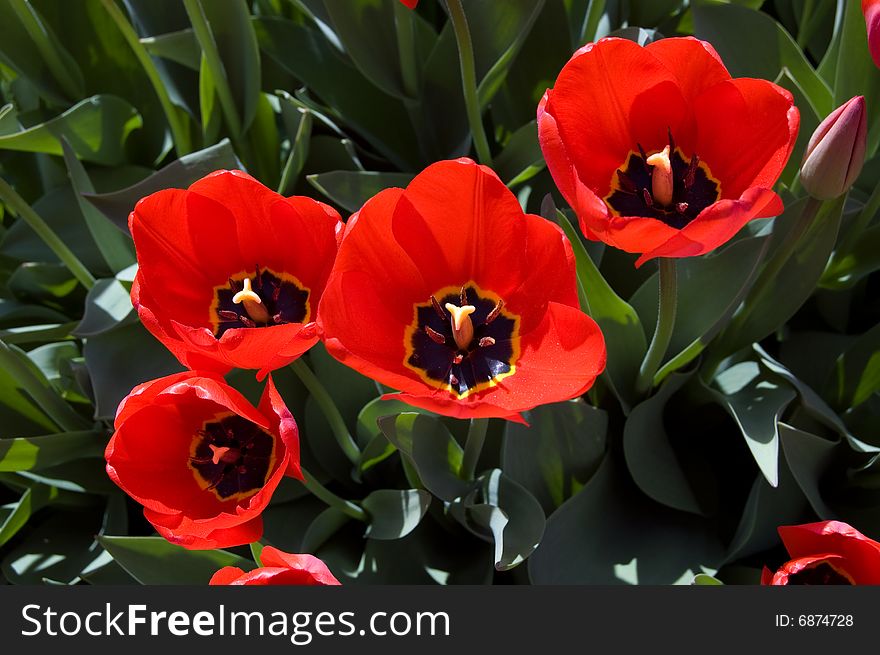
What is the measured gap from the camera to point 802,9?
4.28 feet

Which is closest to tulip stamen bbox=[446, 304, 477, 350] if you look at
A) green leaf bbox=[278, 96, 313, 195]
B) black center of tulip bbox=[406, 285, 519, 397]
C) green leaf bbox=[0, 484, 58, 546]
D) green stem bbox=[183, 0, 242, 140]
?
black center of tulip bbox=[406, 285, 519, 397]

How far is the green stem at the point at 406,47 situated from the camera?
1126mm

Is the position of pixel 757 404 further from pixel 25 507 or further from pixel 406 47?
pixel 25 507

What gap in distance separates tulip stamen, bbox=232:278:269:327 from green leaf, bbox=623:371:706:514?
392mm

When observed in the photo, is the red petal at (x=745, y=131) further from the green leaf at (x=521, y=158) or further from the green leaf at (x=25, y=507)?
the green leaf at (x=25, y=507)

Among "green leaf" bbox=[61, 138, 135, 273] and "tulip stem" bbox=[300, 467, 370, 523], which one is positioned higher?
"green leaf" bbox=[61, 138, 135, 273]

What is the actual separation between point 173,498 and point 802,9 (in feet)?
3.45

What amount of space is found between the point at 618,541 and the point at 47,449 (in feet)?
2.04

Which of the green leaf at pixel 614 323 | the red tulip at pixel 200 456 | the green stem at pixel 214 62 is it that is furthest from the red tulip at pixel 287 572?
the green stem at pixel 214 62

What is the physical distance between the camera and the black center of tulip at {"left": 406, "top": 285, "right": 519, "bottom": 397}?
83 cm

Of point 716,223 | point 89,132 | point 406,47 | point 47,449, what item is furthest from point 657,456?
point 89,132

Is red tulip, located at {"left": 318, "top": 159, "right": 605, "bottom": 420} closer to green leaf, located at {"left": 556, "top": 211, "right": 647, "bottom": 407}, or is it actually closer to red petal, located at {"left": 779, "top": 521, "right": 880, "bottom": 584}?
green leaf, located at {"left": 556, "top": 211, "right": 647, "bottom": 407}

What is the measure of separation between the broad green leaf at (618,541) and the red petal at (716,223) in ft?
1.23

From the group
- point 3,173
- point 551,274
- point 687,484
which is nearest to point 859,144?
point 551,274
